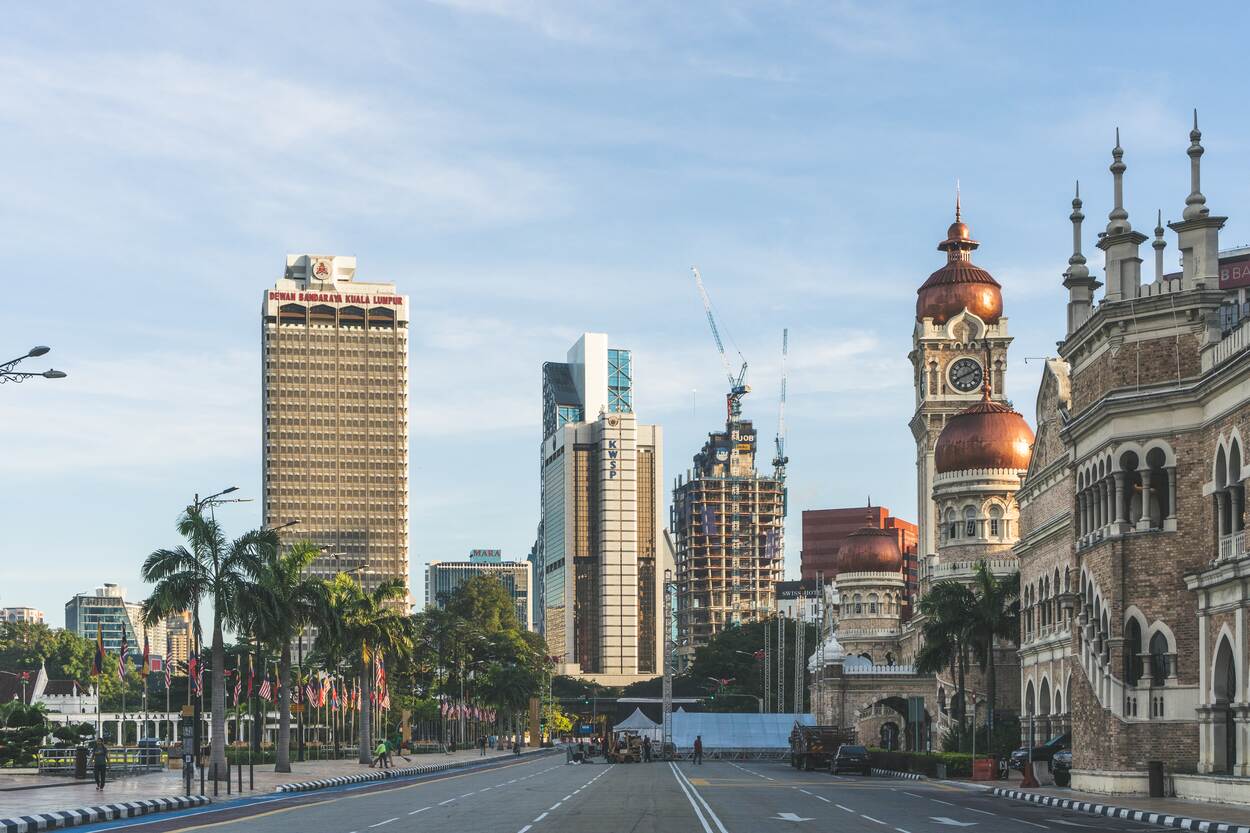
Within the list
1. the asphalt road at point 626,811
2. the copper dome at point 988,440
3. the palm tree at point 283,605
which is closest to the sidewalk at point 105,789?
the asphalt road at point 626,811

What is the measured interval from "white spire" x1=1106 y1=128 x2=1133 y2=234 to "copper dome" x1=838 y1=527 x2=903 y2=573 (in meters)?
76.3

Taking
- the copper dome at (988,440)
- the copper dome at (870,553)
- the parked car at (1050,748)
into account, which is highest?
the copper dome at (988,440)

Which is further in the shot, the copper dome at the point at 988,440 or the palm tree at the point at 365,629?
the copper dome at the point at 988,440

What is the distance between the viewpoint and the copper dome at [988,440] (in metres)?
97.1

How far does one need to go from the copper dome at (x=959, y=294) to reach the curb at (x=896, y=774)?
41.9 metres

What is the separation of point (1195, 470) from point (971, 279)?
2768 inches

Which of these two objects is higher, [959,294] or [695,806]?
[959,294]

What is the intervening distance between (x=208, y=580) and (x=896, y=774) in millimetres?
33957

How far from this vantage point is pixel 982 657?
262 ft

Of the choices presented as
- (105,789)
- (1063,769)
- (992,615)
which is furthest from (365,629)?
(1063,769)

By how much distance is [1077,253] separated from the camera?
5528cm

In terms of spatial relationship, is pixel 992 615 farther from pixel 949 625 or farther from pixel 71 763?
pixel 71 763

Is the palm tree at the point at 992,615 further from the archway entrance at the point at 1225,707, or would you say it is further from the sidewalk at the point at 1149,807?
the archway entrance at the point at 1225,707

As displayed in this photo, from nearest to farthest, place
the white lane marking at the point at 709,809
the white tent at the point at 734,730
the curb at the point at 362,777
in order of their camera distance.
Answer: the white lane marking at the point at 709,809, the curb at the point at 362,777, the white tent at the point at 734,730
